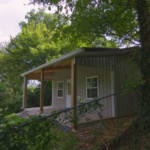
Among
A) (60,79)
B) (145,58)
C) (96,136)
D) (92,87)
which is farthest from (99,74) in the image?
(60,79)

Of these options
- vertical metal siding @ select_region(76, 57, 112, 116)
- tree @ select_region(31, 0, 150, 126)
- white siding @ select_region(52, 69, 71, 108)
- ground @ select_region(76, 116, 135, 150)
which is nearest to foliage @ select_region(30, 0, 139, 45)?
tree @ select_region(31, 0, 150, 126)

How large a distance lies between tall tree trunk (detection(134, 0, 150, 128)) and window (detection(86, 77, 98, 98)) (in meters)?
3.32

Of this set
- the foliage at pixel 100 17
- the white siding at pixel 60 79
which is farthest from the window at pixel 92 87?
the foliage at pixel 100 17

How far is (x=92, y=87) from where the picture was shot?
7.79 metres

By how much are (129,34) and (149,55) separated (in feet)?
8.25

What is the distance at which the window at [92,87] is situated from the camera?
758cm

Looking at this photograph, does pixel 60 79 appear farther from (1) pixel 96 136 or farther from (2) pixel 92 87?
(1) pixel 96 136

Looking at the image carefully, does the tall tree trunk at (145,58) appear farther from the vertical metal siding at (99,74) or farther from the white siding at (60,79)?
the white siding at (60,79)

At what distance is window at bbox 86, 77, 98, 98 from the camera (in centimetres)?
758

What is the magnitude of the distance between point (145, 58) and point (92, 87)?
3.87 meters

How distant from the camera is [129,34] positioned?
6371 millimetres

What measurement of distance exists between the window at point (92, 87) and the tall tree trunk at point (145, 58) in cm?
332

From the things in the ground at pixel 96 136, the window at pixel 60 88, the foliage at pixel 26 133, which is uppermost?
the window at pixel 60 88

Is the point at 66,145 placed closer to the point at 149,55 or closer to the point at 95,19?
the point at 149,55
